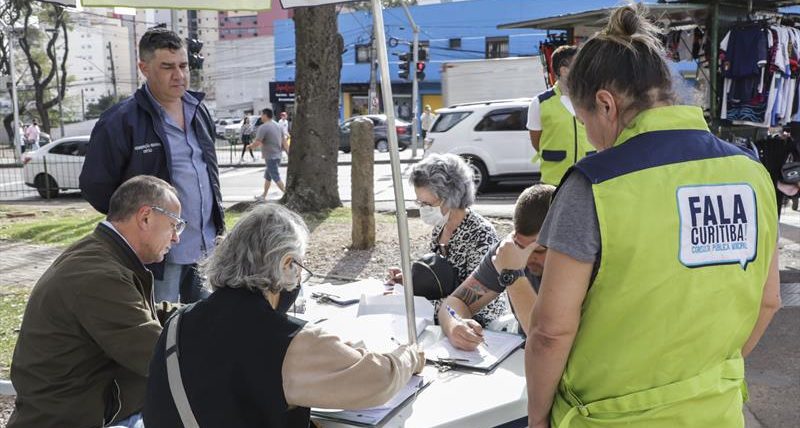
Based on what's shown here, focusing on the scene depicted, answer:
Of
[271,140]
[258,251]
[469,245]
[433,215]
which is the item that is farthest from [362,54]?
[258,251]

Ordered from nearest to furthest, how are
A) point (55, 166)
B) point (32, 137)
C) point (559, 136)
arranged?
point (559, 136)
point (55, 166)
point (32, 137)

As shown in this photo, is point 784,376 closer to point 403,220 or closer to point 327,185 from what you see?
point 403,220

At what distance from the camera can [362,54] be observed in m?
43.8

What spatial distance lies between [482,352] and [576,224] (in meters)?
1.05

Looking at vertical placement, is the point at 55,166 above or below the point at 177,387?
below

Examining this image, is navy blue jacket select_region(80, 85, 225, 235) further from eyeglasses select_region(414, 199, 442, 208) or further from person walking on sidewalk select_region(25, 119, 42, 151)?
person walking on sidewalk select_region(25, 119, 42, 151)

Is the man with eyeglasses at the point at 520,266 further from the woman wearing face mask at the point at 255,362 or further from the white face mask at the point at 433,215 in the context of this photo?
the white face mask at the point at 433,215

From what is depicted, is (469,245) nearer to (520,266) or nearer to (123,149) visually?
(520,266)

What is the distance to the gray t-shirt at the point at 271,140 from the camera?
535 inches

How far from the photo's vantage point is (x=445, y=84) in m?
22.3

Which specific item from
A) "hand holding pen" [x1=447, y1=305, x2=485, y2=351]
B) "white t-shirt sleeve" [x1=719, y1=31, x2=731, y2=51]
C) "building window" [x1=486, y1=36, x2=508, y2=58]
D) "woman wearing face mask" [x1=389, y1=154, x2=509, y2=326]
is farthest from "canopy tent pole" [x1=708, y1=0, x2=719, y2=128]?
"building window" [x1=486, y1=36, x2=508, y2=58]

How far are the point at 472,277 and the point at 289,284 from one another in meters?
1.23

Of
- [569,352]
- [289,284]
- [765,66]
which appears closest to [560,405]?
[569,352]

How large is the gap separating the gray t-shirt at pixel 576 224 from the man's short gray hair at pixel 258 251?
29.6 inches
